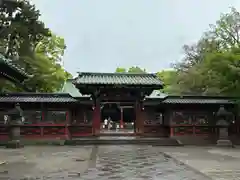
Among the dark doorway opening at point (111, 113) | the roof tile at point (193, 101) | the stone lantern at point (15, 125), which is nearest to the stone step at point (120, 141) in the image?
the roof tile at point (193, 101)

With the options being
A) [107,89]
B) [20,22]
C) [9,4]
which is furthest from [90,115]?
[9,4]

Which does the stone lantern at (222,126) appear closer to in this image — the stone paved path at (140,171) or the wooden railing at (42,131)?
the stone paved path at (140,171)

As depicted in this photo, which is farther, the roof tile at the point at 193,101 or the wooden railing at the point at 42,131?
the roof tile at the point at 193,101

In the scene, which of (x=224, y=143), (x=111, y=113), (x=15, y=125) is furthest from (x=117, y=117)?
(x=15, y=125)

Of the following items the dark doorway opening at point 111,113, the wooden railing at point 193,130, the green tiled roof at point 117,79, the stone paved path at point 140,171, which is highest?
the green tiled roof at point 117,79

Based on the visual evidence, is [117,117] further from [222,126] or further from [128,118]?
[222,126]

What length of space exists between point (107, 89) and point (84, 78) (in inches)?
76.4

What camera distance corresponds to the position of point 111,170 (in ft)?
30.3

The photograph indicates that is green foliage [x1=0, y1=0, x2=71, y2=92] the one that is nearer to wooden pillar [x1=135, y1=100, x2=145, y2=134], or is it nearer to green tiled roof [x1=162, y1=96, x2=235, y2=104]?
wooden pillar [x1=135, y1=100, x2=145, y2=134]

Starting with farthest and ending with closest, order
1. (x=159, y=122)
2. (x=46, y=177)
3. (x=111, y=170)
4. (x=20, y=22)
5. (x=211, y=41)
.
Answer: (x=211, y=41), (x=20, y=22), (x=159, y=122), (x=111, y=170), (x=46, y=177)

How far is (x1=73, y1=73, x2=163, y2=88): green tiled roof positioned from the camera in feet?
68.9

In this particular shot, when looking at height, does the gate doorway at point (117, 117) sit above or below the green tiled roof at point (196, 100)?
below

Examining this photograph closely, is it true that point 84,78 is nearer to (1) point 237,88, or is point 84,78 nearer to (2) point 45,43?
(1) point 237,88

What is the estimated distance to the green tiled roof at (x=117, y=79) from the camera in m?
21.0
